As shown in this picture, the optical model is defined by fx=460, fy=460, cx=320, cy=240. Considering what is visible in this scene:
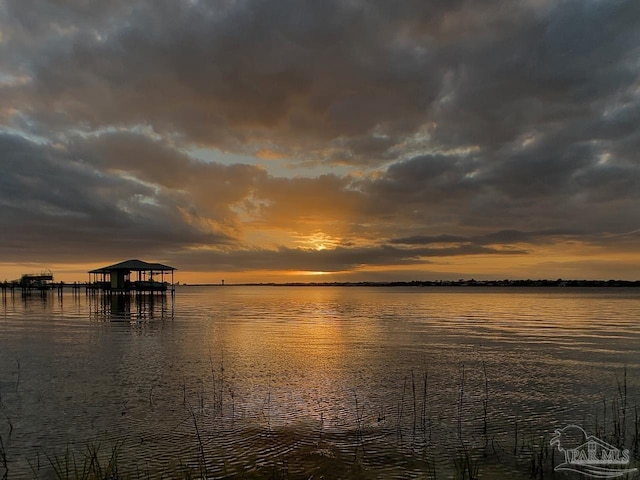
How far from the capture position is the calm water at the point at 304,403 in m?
10.0

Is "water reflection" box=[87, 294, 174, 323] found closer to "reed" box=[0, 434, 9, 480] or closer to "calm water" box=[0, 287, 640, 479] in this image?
"calm water" box=[0, 287, 640, 479]

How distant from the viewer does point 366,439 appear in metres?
11.2

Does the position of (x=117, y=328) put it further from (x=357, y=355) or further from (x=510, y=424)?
(x=510, y=424)

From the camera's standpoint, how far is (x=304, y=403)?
47.6ft

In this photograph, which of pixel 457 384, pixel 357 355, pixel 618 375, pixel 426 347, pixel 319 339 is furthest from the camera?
pixel 319 339

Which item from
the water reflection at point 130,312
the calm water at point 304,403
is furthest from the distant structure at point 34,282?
the calm water at point 304,403

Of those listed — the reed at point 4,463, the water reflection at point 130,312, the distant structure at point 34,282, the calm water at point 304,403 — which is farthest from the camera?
the distant structure at point 34,282

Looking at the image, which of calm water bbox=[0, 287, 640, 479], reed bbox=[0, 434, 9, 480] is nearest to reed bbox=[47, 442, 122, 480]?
calm water bbox=[0, 287, 640, 479]

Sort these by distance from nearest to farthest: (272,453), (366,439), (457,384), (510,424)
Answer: (272,453) → (366,439) → (510,424) → (457,384)

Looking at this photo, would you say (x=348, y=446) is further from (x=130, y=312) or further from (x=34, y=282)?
(x=34, y=282)

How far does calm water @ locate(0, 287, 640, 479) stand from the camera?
33.0 ft

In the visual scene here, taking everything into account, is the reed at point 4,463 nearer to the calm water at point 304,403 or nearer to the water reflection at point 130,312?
the calm water at point 304,403

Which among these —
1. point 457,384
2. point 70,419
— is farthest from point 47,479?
point 457,384

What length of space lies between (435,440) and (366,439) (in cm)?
169
